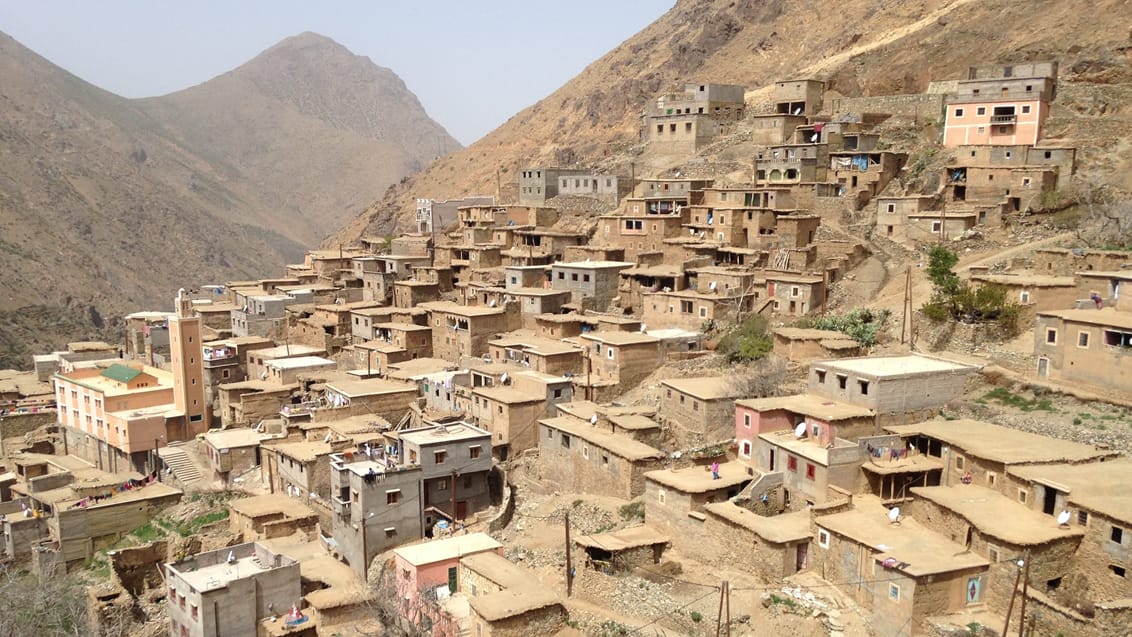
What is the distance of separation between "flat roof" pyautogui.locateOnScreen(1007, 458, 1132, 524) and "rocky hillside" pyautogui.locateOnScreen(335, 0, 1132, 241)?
55.4 feet

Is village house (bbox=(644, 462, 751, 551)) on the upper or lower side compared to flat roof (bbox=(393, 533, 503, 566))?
upper

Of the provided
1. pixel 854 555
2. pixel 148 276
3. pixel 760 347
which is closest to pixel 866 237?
pixel 760 347

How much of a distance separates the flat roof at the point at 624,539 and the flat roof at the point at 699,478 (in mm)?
905

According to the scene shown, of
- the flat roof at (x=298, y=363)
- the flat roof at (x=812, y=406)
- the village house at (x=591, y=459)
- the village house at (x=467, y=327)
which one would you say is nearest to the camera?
the flat roof at (x=812, y=406)

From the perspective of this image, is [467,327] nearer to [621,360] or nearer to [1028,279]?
[621,360]

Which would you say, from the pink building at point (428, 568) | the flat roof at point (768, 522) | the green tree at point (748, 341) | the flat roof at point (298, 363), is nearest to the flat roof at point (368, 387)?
the flat roof at point (298, 363)

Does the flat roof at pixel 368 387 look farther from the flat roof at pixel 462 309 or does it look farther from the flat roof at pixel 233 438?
the flat roof at pixel 462 309

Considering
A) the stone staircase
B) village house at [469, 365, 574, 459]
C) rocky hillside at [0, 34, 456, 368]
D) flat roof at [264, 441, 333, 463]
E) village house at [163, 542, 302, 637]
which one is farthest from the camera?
rocky hillside at [0, 34, 456, 368]

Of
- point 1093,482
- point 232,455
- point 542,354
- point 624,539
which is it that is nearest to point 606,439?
point 624,539

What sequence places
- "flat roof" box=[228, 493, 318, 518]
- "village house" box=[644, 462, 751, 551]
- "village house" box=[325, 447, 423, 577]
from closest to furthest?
"village house" box=[644, 462, 751, 551], "village house" box=[325, 447, 423, 577], "flat roof" box=[228, 493, 318, 518]

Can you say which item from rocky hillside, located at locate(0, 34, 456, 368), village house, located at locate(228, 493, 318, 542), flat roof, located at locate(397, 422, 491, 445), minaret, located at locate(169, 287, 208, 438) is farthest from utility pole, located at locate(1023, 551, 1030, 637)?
rocky hillside, located at locate(0, 34, 456, 368)

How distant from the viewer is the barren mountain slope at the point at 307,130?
125 meters

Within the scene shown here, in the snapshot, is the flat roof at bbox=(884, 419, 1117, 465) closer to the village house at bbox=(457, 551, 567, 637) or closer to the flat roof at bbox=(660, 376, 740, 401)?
the flat roof at bbox=(660, 376, 740, 401)

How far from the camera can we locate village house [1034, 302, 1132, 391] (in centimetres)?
1723
